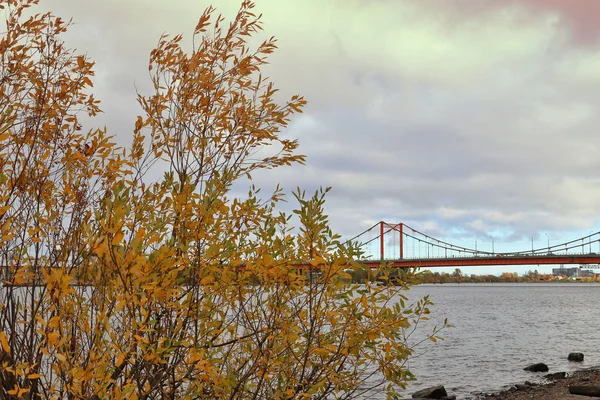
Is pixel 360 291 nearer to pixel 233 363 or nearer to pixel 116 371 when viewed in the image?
pixel 233 363

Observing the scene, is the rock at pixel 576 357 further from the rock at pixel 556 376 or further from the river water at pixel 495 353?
the rock at pixel 556 376

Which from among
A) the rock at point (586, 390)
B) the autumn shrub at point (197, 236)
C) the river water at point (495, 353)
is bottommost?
the river water at point (495, 353)

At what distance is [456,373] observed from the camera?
22.6 m

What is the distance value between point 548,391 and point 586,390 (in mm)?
1971

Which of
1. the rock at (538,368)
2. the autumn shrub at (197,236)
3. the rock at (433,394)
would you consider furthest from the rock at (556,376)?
the autumn shrub at (197,236)

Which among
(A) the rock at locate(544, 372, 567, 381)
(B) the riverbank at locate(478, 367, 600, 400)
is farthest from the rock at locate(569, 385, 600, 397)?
(A) the rock at locate(544, 372, 567, 381)

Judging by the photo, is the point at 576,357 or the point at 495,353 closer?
the point at 576,357

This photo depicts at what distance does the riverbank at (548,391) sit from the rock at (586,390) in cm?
19

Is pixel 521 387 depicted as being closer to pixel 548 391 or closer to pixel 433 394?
pixel 548 391

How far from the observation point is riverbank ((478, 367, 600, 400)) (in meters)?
16.0

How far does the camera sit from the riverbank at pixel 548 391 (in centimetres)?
1598

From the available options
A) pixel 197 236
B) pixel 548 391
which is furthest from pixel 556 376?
pixel 197 236

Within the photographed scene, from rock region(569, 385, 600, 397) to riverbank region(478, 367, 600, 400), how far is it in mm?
193

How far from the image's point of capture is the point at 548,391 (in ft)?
55.7
